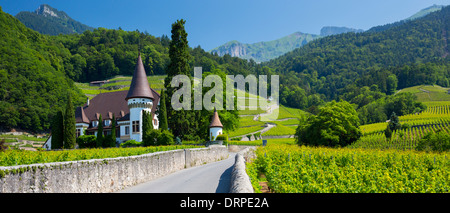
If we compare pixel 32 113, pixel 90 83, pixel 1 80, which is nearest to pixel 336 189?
pixel 32 113

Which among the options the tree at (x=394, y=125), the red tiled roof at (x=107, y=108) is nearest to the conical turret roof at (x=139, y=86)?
the red tiled roof at (x=107, y=108)

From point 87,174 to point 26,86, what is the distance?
92.8 m

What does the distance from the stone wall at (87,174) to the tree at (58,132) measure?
32.6 meters

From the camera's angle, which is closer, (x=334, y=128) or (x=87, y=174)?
(x=87, y=174)

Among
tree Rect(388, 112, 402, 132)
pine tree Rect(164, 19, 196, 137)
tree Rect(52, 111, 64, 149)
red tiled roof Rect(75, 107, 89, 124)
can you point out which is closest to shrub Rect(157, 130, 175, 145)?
pine tree Rect(164, 19, 196, 137)

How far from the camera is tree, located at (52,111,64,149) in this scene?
46850 mm

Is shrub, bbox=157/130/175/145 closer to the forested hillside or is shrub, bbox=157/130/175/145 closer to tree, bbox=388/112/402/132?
tree, bbox=388/112/402/132

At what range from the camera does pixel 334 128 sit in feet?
168

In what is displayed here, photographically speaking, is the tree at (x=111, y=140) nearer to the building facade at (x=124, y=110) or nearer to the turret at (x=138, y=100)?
the building facade at (x=124, y=110)

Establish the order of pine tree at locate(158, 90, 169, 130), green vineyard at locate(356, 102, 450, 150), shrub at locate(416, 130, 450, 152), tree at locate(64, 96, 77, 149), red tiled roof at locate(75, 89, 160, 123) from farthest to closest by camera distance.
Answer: red tiled roof at locate(75, 89, 160, 123) < green vineyard at locate(356, 102, 450, 150) < tree at locate(64, 96, 77, 149) < pine tree at locate(158, 90, 169, 130) < shrub at locate(416, 130, 450, 152)

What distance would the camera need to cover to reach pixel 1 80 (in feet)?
288

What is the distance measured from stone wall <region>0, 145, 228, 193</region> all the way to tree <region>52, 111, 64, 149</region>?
1285 inches

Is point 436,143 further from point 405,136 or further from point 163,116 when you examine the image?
point 163,116

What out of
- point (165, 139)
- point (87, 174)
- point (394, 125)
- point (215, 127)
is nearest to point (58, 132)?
point (165, 139)
